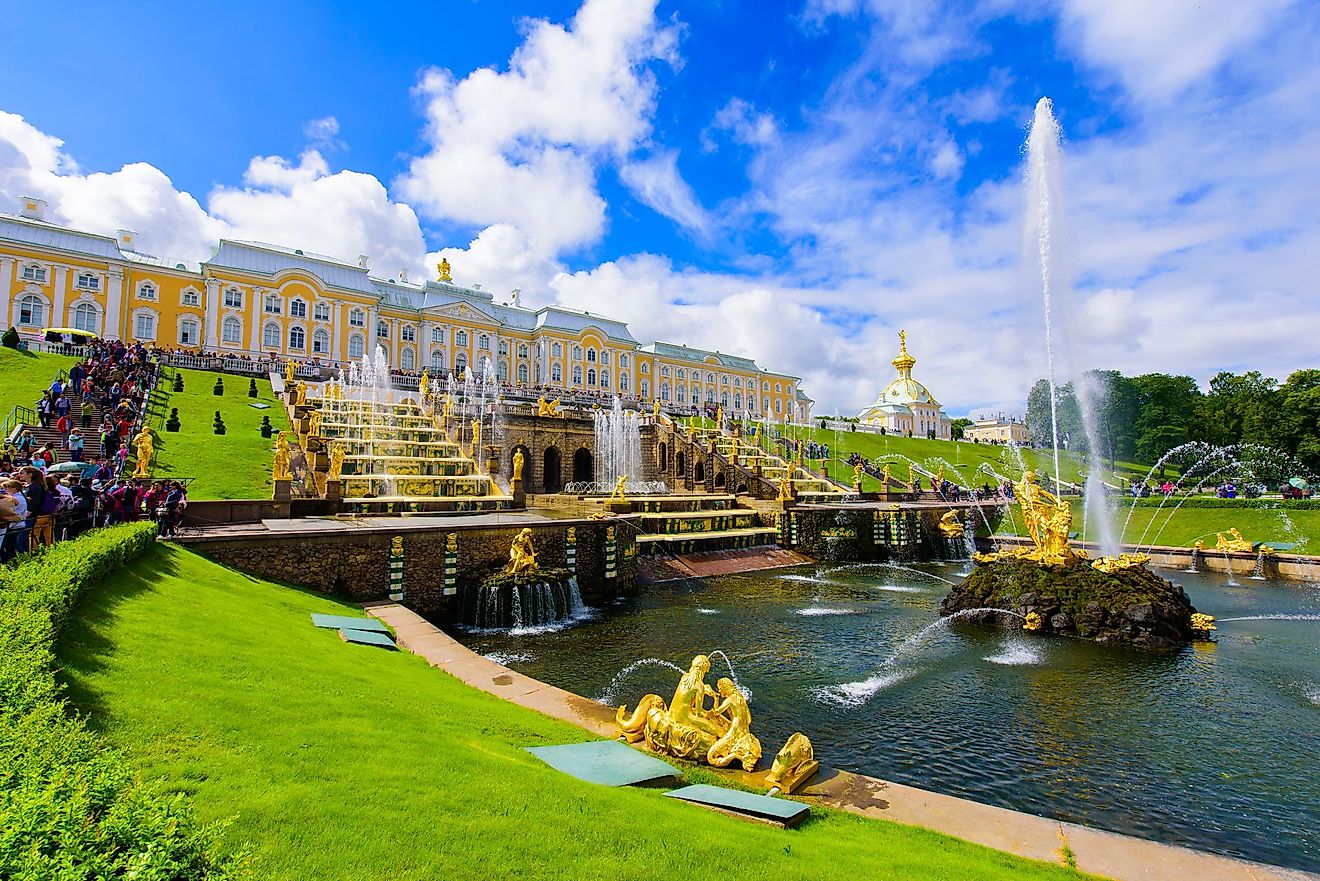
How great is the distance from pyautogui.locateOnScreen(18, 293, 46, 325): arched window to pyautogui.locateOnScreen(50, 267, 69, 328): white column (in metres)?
0.62

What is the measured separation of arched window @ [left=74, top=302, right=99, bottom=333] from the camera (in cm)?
5231

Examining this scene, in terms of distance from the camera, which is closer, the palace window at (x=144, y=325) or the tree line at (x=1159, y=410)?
the palace window at (x=144, y=325)

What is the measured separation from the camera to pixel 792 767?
7.55 m

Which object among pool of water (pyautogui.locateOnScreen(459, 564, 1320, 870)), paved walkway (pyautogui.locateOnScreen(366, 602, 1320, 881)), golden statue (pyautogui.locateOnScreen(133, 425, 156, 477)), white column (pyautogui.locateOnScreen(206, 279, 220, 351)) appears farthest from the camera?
white column (pyautogui.locateOnScreen(206, 279, 220, 351))

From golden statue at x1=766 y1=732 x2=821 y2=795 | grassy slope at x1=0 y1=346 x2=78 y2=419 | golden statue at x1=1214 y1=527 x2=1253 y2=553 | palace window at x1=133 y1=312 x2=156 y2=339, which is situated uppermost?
palace window at x1=133 y1=312 x2=156 y2=339

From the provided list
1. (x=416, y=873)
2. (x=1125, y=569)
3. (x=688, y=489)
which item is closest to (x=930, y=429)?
(x=688, y=489)

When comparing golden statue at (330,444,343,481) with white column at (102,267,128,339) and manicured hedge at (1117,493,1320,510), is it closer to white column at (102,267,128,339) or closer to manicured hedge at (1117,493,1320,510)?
manicured hedge at (1117,493,1320,510)

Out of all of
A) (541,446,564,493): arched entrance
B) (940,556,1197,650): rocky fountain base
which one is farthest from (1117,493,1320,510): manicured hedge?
(541,446,564,493): arched entrance

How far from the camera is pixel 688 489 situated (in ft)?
132

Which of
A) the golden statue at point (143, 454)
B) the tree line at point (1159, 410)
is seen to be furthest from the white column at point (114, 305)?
the tree line at point (1159, 410)

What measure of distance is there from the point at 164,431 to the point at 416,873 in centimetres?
3242

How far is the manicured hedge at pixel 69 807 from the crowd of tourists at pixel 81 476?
700 cm

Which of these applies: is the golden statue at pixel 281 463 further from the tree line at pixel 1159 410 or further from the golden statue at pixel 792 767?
the tree line at pixel 1159 410

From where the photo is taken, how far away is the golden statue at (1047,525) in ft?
61.8
